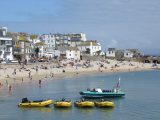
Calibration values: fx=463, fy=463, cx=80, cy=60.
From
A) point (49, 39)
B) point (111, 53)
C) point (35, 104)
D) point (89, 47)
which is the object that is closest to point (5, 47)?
point (49, 39)

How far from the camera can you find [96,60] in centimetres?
14900

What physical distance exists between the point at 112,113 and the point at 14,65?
57246 mm

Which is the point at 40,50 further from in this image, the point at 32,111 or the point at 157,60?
the point at 32,111

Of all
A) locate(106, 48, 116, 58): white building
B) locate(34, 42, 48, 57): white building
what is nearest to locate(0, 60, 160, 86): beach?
locate(34, 42, 48, 57): white building

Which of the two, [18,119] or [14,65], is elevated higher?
[14,65]

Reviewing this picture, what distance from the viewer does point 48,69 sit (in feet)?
349

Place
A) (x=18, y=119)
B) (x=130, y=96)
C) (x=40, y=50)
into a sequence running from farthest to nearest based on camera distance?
1. (x=40, y=50)
2. (x=130, y=96)
3. (x=18, y=119)

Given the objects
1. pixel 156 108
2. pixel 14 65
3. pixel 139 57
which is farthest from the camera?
pixel 139 57

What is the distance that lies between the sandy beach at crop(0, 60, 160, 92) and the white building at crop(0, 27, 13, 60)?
8094 millimetres

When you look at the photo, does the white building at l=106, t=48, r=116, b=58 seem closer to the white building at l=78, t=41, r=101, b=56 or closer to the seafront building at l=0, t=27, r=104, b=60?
the seafront building at l=0, t=27, r=104, b=60

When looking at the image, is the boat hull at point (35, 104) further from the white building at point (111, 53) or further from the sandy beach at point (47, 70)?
the white building at point (111, 53)

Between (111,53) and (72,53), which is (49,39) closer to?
(72,53)

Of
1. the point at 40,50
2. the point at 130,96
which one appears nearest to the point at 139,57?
the point at 40,50

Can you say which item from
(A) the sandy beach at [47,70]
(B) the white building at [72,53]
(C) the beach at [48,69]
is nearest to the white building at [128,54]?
(C) the beach at [48,69]
